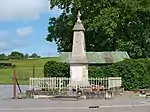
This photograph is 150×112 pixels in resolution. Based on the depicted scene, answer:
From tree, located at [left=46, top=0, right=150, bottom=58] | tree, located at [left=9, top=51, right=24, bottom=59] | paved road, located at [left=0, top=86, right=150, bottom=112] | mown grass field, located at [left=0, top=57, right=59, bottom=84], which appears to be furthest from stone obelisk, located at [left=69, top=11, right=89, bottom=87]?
tree, located at [left=9, top=51, right=24, bottom=59]

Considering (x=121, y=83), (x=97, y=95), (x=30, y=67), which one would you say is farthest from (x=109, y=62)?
(x=30, y=67)

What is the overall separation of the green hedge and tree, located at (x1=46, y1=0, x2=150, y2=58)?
1228 centimetres

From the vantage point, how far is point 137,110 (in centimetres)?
2117

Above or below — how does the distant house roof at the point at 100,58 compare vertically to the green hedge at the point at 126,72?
above

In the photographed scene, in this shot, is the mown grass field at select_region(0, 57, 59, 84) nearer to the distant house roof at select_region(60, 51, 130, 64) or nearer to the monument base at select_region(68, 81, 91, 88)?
the distant house roof at select_region(60, 51, 130, 64)

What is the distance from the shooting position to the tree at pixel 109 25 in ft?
173

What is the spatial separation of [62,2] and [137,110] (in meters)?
37.1

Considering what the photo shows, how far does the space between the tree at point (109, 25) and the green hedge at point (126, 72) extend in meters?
12.3

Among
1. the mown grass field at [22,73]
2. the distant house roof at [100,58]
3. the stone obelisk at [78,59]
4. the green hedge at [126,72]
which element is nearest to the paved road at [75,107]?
the stone obelisk at [78,59]

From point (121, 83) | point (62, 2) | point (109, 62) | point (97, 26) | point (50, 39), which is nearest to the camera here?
point (121, 83)

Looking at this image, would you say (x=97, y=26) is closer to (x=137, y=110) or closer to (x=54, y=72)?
(x=54, y=72)

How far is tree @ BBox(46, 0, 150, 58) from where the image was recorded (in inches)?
2082

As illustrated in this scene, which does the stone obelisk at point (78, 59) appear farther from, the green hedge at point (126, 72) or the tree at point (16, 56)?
the tree at point (16, 56)

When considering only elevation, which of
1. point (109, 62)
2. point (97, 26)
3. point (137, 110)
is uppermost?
point (97, 26)
